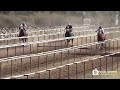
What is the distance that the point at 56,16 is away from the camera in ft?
129

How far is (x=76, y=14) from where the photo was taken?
44562 mm
